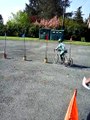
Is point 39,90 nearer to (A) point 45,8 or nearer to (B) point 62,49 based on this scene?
(B) point 62,49

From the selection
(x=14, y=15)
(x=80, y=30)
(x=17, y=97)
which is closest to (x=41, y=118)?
(x=17, y=97)

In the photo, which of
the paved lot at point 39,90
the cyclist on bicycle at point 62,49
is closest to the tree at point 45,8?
the cyclist on bicycle at point 62,49

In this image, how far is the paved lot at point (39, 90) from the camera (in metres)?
9.32

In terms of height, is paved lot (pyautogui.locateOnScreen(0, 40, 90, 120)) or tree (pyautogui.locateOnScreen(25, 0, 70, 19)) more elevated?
tree (pyautogui.locateOnScreen(25, 0, 70, 19))

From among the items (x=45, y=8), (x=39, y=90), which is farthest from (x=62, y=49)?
(x=45, y=8)

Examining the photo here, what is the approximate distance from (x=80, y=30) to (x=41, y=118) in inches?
1466

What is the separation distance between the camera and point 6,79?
1398cm

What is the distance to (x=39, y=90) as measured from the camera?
12164mm

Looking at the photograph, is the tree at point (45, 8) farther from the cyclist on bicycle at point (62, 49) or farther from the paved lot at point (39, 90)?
the paved lot at point (39, 90)

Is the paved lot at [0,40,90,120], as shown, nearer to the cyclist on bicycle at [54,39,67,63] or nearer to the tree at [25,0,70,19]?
the cyclist on bicycle at [54,39,67,63]

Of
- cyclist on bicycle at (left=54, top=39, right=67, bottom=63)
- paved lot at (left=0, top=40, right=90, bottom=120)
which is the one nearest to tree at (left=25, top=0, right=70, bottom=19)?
cyclist on bicycle at (left=54, top=39, right=67, bottom=63)

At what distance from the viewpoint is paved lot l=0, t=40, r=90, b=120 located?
30.6ft

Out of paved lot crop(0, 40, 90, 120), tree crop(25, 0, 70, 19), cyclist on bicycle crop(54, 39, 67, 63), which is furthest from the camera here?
tree crop(25, 0, 70, 19)

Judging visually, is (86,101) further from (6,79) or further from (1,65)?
(1,65)
